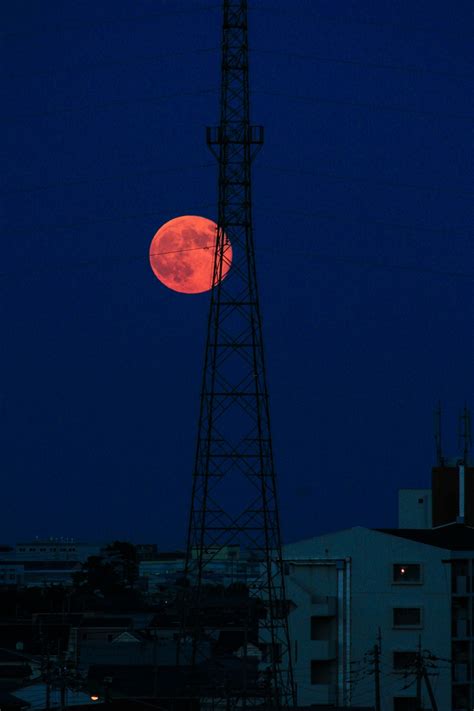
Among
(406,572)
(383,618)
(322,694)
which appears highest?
(406,572)

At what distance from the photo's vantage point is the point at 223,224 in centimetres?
3073

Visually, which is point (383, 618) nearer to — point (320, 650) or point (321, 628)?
point (321, 628)

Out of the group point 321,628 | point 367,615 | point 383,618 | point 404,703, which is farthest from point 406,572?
point 404,703

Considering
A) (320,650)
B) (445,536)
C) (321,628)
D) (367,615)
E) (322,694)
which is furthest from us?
(445,536)

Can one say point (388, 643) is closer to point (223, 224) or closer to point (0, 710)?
point (0, 710)

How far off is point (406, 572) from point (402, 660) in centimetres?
307

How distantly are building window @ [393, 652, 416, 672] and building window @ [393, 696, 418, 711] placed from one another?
939mm

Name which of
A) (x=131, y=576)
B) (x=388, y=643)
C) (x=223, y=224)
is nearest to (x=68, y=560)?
(x=131, y=576)

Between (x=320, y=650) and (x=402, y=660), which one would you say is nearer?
(x=402, y=660)

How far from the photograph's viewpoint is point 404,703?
41.2 metres

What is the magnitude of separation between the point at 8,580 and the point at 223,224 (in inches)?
5429

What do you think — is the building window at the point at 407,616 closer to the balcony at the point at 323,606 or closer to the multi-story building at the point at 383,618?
the multi-story building at the point at 383,618

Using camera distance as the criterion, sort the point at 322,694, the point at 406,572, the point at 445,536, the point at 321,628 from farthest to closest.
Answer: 1. the point at 445,536
2. the point at 406,572
3. the point at 321,628
4. the point at 322,694

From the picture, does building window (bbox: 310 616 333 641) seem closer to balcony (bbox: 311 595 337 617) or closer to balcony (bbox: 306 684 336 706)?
balcony (bbox: 311 595 337 617)
